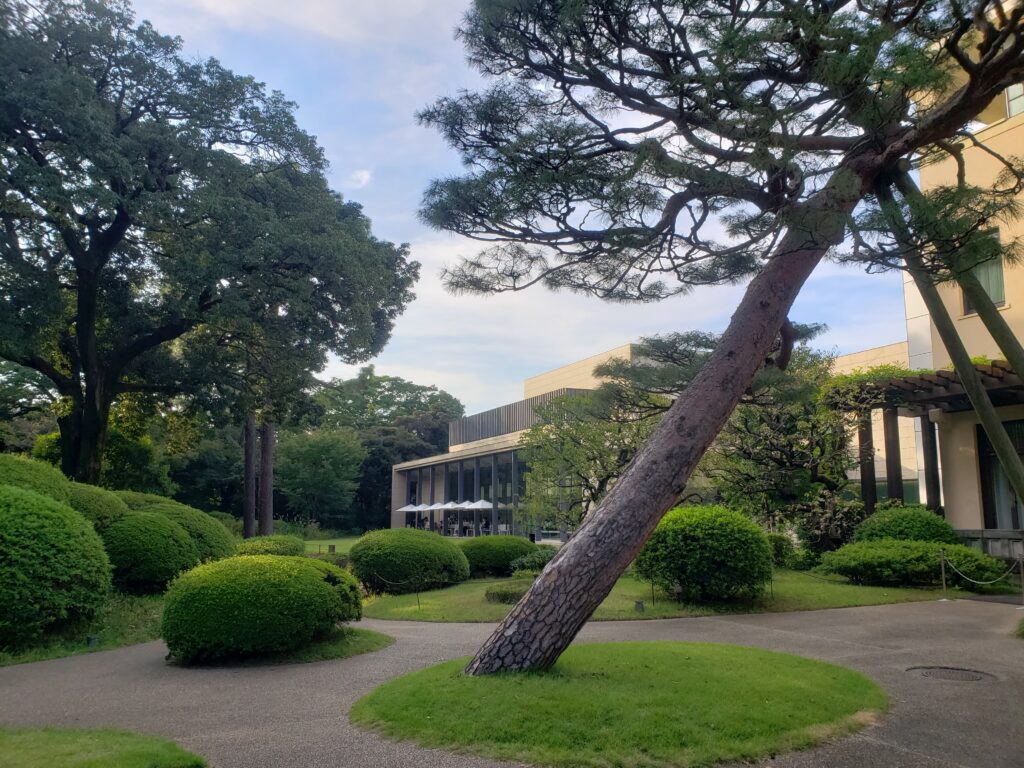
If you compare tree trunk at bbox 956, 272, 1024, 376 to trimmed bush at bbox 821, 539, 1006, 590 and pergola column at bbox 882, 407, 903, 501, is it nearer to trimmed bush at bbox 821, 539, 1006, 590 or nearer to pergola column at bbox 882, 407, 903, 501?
trimmed bush at bbox 821, 539, 1006, 590

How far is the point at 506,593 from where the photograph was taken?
13742 mm

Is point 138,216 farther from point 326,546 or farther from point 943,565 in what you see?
point 326,546

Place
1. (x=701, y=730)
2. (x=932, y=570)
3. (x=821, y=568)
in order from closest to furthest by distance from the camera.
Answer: (x=701, y=730) < (x=932, y=570) < (x=821, y=568)

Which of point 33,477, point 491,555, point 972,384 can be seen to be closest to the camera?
A: point 972,384

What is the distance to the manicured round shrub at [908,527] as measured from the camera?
48.9 ft

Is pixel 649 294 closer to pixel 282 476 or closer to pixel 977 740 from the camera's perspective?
pixel 977 740

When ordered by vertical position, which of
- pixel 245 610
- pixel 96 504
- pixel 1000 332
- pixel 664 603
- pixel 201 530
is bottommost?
pixel 664 603

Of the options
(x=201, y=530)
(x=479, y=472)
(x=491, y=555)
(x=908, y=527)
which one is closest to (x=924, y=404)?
(x=908, y=527)

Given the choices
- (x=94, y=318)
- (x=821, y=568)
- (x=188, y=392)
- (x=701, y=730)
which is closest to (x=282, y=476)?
(x=188, y=392)

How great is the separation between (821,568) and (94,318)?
17.6 metres

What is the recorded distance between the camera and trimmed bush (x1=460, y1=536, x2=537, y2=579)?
18.8m

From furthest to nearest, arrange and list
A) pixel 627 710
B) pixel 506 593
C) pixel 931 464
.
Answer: pixel 931 464 → pixel 506 593 → pixel 627 710

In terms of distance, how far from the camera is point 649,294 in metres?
8.91

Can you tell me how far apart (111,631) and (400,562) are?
6287 millimetres
